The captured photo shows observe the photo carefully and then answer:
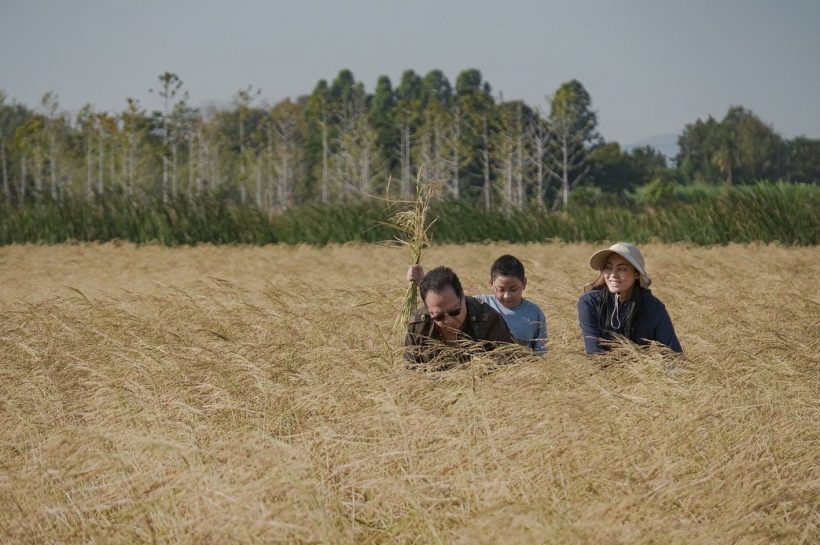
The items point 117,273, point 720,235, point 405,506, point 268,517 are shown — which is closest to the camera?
point 268,517

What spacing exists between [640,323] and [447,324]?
125cm

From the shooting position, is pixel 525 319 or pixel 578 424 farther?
pixel 525 319

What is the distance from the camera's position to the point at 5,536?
3.83m

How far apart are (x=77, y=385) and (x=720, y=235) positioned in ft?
54.6

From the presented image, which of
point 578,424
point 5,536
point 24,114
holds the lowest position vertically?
point 5,536

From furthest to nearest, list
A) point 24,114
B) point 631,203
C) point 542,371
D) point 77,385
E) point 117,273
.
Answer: point 24,114, point 631,203, point 117,273, point 77,385, point 542,371

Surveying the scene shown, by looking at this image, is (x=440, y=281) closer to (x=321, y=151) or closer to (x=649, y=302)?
(x=649, y=302)

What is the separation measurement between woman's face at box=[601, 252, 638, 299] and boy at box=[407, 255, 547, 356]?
0.47 metres

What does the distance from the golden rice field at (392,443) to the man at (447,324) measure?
0.18m

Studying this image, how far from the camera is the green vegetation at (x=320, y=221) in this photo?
75.2 feet

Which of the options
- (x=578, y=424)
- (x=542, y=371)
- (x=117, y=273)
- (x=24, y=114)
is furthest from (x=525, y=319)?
(x=24, y=114)

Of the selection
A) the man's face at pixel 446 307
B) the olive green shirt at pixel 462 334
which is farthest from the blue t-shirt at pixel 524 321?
the man's face at pixel 446 307

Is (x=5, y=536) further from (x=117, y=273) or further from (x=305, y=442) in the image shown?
(x=117, y=273)

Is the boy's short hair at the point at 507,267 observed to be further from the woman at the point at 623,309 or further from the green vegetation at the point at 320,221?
the green vegetation at the point at 320,221
